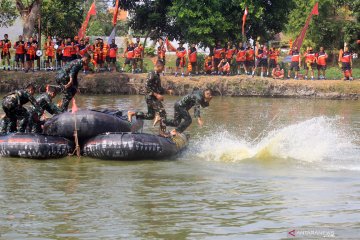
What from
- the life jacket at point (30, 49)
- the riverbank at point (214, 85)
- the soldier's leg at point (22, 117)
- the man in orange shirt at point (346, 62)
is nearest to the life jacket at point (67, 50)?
the riverbank at point (214, 85)

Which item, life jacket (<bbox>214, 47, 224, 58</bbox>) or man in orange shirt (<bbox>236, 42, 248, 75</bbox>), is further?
life jacket (<bbox>214, 47, 224, 58</bbox>)

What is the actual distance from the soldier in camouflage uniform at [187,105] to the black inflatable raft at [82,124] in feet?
4.42

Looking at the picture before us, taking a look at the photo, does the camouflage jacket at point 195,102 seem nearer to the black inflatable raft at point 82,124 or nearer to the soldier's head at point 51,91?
the black inflatable raft at point 82,124

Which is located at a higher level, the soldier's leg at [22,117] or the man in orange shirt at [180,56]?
the man in orange shirt at [180,56]

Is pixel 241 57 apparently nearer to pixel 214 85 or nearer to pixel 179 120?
pixel 214 85

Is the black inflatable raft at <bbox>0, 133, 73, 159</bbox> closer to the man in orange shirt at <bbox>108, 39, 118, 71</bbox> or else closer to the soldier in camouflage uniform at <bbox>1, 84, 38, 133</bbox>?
the soldier in camouflage uniform at <bbox>1, 84, 38, 133</bbox>

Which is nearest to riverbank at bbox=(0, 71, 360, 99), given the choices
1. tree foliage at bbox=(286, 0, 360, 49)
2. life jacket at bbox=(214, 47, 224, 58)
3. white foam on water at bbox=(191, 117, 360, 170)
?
life jacket at bbox=(214, 47, 224, 58)

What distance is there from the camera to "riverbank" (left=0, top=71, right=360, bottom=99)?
93.7 feet

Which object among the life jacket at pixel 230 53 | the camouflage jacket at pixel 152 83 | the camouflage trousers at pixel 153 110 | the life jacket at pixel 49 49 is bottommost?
the camouflage trousers at pixel 153 110

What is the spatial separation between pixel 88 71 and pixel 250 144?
15.3 meters

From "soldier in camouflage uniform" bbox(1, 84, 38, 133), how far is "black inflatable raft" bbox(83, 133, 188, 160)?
4.55 feet

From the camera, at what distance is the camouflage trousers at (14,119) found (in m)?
15.2

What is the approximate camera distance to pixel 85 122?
14.6 meters

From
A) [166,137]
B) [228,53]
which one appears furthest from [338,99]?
[166,137]
